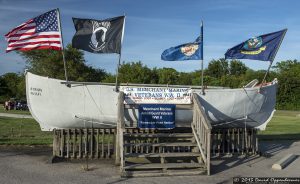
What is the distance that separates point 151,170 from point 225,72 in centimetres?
8246

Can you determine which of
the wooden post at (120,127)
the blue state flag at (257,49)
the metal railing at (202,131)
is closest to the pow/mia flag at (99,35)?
the wooden post at (120,127)

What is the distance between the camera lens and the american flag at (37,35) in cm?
1127

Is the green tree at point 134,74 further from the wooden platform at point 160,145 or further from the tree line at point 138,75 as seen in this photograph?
the wooden platform at point 160,145

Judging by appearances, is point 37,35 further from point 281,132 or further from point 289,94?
point 289,94

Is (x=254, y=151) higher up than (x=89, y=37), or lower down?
lower down

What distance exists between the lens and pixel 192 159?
11.8 m

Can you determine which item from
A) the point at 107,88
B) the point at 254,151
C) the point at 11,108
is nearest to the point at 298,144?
the point at 254,151

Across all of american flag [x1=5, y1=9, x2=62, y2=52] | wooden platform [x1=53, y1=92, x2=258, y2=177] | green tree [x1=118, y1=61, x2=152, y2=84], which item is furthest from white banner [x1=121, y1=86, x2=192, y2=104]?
green tree [x1=118, y1=61, x2=152, y2=84]

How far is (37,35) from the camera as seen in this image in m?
11.4

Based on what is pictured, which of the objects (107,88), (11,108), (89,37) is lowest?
(11,108)

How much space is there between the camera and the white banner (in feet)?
38.8

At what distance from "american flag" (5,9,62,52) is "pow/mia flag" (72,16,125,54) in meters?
0.69

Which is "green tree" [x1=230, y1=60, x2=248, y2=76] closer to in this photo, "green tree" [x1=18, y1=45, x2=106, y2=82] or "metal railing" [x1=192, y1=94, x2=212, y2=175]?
"green tree" [x1=18, y1=45, x2=106, y2=82]

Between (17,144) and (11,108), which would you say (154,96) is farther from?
(11,108)
